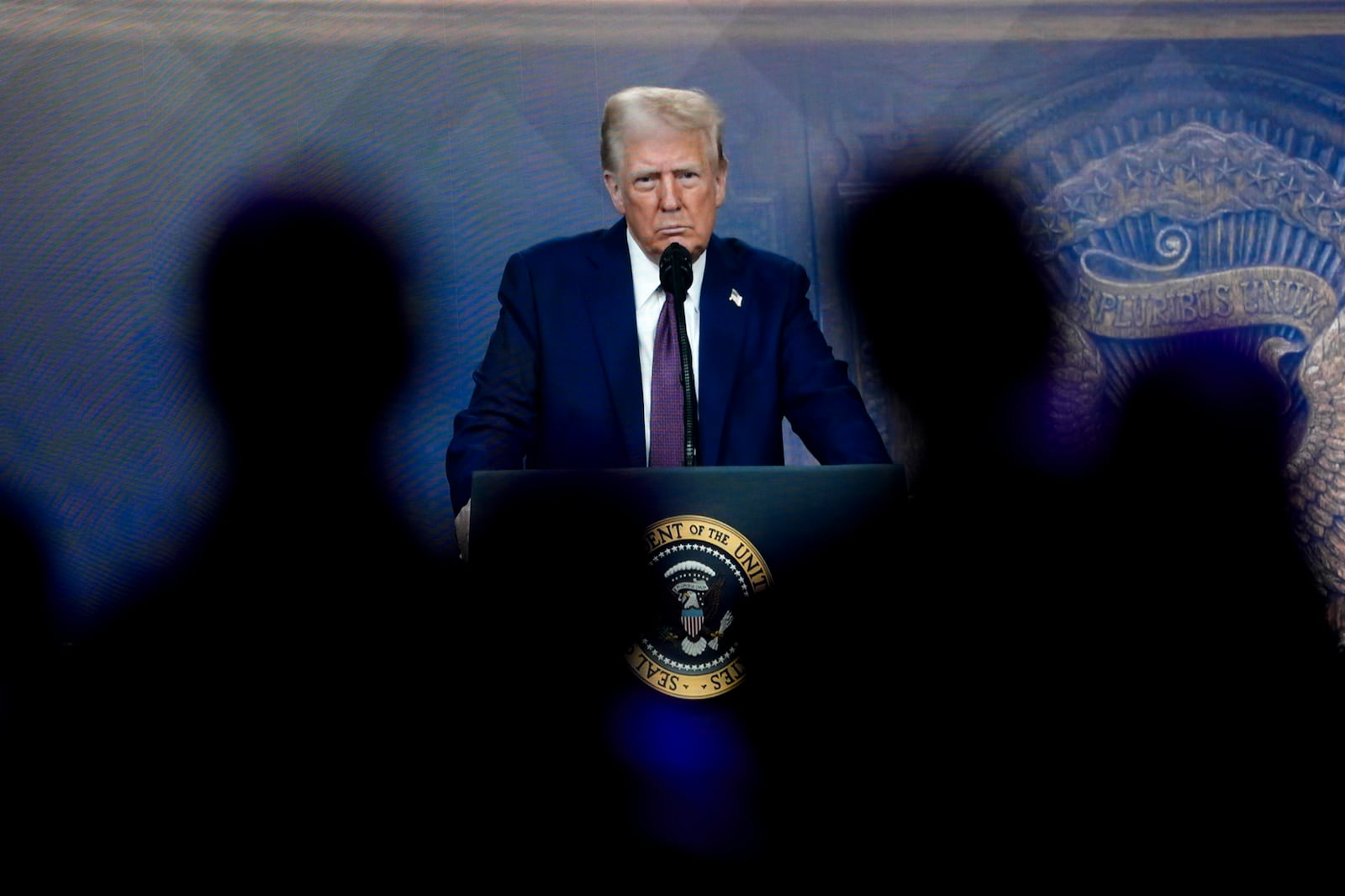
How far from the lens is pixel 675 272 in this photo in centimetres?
150

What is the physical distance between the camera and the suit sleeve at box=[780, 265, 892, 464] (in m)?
1.85

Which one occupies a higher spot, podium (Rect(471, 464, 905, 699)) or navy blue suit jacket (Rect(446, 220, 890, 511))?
navy blue suit jacket (Rect(446, 220, 890, 511))

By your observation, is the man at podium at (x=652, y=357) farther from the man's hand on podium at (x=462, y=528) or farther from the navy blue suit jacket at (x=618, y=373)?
the man's hand on podium at (x=462, y=528)

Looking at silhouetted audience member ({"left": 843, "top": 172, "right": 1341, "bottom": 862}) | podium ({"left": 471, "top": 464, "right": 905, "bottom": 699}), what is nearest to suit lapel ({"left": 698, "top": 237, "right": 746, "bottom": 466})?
podium ({"left": 471, "top": 464, "right": 905, "bottom": 699})

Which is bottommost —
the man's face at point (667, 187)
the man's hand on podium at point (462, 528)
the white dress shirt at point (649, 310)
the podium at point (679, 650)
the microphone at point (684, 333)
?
the podium at point (679, 650)

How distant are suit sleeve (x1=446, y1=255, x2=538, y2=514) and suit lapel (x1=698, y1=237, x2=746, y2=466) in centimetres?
29

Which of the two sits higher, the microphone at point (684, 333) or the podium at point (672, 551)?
the microphone at point (684, 333)

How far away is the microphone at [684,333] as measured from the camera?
1.41 meters

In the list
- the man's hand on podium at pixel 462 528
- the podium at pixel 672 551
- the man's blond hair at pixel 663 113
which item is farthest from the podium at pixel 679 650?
the man's blond hair at pixel 663 113

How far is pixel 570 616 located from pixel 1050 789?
2.78 ft

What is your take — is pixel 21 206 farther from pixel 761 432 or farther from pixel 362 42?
pixel 761 432

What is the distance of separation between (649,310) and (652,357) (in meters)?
0.15

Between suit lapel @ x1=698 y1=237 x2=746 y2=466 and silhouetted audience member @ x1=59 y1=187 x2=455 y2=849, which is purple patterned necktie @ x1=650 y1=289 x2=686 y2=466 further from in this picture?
silhouetted audience member @ x1=59 y1=187 x2=455 y2=849

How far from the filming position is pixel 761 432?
2010 millimetres
